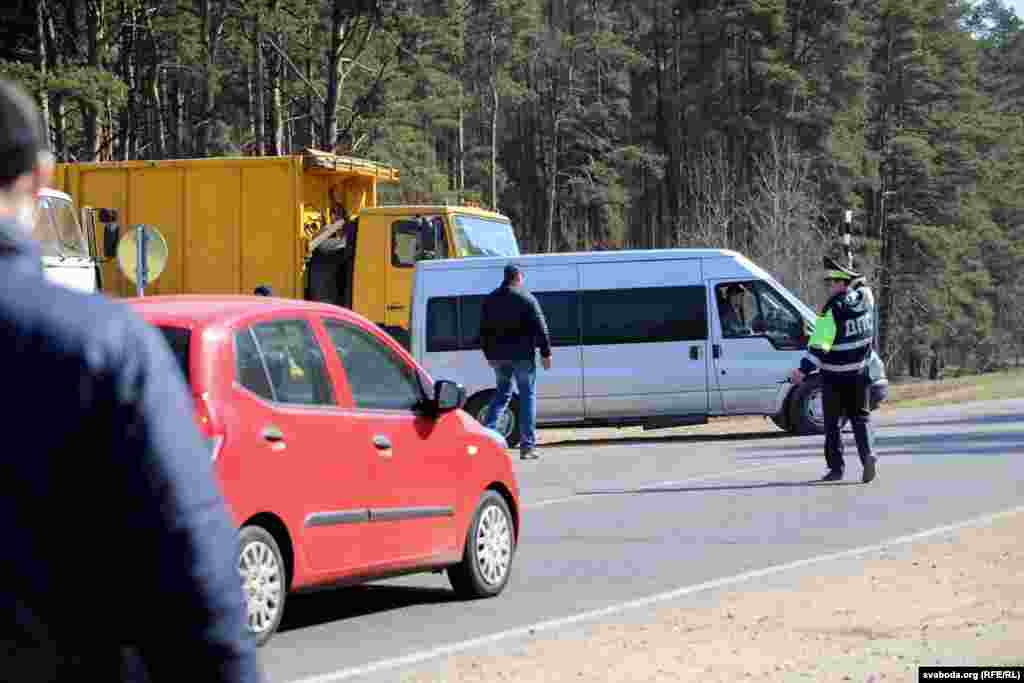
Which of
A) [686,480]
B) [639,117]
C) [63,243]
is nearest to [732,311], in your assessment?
[686,480]

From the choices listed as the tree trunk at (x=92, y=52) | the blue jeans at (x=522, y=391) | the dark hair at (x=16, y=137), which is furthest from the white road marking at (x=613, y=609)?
the tree trunk at (x=92, y=52)

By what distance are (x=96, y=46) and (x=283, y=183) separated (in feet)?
79.9

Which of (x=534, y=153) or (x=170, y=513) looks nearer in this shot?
(x=170, y=513)

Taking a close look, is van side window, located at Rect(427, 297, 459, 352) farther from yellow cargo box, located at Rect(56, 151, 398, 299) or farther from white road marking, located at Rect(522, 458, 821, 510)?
white road marking, located at Rect(522, 458, 821, 510)

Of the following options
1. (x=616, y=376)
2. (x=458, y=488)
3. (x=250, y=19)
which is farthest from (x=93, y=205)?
(x=250, y=19)

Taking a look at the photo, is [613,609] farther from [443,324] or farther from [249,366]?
[443,324]

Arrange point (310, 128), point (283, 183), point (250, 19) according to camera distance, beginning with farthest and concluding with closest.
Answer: point (310, 128) < point (250, 19) < point (283, 183)

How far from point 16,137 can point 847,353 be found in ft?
44.6

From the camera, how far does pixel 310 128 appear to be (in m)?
62.4

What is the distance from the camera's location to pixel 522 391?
65.1 ft

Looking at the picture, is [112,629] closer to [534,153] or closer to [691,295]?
[691,295]

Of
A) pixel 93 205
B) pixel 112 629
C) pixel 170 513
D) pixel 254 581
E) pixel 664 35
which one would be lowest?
pixel 254 581

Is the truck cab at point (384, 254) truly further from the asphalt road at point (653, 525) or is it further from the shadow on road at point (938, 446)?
the shadow on road at point (938, 446)

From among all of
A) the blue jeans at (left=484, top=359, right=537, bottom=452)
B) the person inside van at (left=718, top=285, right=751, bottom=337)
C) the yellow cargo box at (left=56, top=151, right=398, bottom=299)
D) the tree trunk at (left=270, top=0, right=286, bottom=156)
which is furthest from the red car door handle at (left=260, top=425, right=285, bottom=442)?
the tree trunk at (left=270, top=0, right=286, bottom=156)
